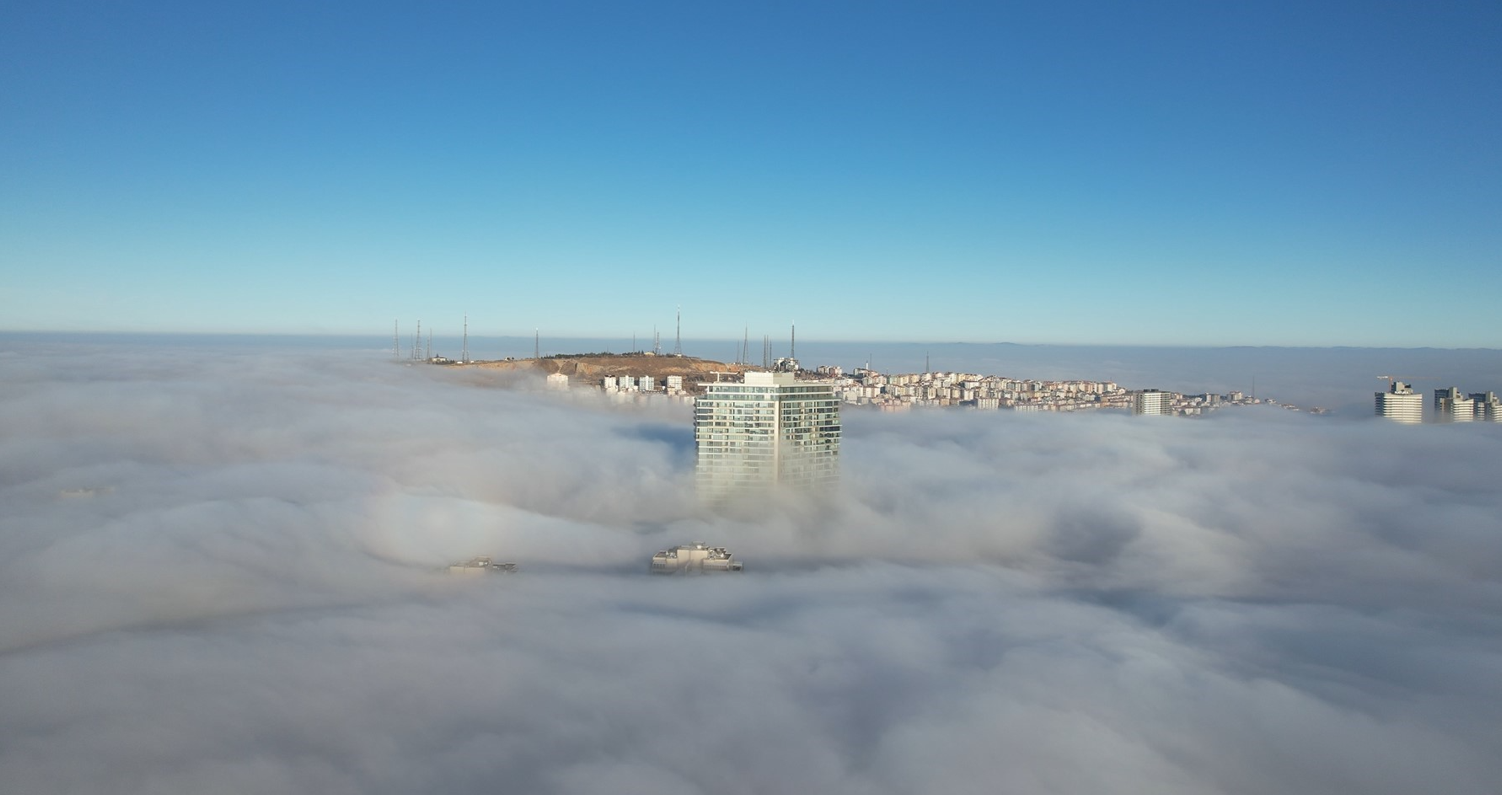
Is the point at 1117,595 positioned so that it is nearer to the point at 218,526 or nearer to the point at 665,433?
the point at 665,433

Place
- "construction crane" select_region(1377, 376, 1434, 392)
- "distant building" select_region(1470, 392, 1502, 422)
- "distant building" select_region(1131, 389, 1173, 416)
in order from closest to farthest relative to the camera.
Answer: "distant building" select_region(1470, 392, 1502, 422) → "construction crane" select_region(1377, 376, 1434, 392) → "distant building" select_region(1131, 389, 1173, 416)

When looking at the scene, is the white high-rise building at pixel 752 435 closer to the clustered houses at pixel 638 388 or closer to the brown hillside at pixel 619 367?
the clustered houses at pixel 638 388

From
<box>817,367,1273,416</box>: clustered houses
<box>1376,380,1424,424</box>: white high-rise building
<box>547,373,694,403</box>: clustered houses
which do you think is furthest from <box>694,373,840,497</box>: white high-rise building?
<box>1376,380,1424,424</box>: white high-rise building

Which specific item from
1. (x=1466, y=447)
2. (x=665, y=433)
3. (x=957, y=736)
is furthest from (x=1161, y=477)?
(x=957, y=736)

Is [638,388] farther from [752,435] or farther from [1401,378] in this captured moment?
[1401,378]

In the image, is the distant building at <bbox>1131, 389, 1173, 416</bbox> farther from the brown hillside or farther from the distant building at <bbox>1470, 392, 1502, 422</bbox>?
the brown hillside

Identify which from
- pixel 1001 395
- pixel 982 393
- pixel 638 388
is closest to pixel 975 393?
pixel 982 393

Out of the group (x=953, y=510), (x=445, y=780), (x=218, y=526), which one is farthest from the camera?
(x=953, y=510)
